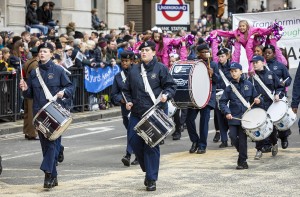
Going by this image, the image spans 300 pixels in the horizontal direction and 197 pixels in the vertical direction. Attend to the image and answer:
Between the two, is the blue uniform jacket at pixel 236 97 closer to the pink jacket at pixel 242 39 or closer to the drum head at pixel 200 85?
the drum head at pixel 200 85

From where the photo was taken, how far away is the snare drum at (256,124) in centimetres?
1457

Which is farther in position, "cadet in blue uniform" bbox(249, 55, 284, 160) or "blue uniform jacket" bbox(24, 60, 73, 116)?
"cadet in blue uniform" bbox(249, 55, 284, 160)

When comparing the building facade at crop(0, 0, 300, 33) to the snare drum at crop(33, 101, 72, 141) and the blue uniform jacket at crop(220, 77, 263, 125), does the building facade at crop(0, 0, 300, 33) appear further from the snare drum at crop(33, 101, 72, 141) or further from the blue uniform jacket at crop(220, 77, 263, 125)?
the snare drum at crop(33, 101, 72, 141)

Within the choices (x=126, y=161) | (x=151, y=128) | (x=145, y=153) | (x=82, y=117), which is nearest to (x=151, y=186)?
(x=145, y=153)

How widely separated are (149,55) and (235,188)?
1.98 meters

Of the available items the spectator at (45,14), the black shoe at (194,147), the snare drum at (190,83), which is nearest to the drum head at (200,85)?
the snare drum at (190,83)

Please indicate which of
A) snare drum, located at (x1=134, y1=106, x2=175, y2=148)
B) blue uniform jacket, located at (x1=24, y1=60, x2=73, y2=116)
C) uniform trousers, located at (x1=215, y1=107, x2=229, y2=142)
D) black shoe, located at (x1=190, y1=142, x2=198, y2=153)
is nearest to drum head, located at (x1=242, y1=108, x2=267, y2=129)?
black shoe, located at (x1=190, y1=142, x2=198, y2=153)

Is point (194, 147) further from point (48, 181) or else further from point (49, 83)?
point (48, 181)

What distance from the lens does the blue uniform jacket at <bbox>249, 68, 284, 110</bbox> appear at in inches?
628

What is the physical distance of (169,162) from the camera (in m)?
15.4

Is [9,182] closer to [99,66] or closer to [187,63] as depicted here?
[187,63]

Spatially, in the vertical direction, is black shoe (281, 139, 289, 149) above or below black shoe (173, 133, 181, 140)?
above

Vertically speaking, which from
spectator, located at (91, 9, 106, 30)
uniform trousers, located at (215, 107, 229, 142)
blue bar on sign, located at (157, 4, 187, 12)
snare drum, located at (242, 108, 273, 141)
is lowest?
uniform trousers, located at (215, 107, 229, 142)

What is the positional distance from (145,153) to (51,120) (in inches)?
49.3
